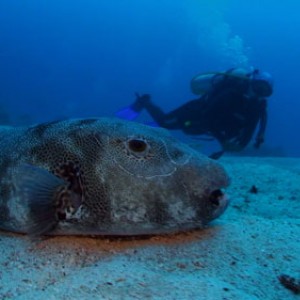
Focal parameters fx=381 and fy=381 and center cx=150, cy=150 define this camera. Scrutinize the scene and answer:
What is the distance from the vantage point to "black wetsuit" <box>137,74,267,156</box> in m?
9.38

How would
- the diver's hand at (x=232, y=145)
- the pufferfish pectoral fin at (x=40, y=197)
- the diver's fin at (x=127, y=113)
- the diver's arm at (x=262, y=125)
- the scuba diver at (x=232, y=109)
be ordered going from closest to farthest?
the pufferfish pectoral fin at (x=40, y=197)
the diver's arm at (x=262, y=125)
the scuba diver at (x=232, y=109)
the diver's hand at (x=232, y=145)
the diver's fin at (x=127, y=113)

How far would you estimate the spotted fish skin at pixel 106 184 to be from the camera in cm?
290

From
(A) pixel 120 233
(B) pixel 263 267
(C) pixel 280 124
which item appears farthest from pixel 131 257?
(C) pixel 280 124

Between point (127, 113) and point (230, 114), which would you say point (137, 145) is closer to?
point (230, 114)

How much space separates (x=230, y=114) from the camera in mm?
9516

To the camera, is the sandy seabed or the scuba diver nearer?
the sandy seabed

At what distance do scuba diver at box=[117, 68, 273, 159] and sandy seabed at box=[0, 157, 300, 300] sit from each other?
603 centimetres

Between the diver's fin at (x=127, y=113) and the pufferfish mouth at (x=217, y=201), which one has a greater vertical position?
the diver's fin at (x=127, y=113)

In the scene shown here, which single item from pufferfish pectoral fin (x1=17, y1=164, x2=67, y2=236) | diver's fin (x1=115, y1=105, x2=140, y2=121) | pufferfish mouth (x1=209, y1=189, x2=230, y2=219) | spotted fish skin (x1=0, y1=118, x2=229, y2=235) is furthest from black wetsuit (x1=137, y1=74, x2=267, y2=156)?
pufferfish pectoral fin (x1=17, y1=164, x2=67, y2=236)

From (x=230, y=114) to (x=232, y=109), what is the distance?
0.13 m

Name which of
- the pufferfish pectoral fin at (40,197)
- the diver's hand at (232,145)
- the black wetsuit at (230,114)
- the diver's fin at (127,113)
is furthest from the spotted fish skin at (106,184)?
the diver's fin at (127,113)

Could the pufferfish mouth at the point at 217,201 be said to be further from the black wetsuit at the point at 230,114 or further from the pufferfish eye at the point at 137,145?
the black wetsuit at the point at 230,114

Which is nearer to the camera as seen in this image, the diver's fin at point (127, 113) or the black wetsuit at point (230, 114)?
the black wetsuit at point (230, 114)

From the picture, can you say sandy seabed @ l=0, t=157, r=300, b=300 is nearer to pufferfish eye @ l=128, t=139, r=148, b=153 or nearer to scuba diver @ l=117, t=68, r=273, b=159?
pufferfish eye @ l=128, t=139, r=148, b=153
